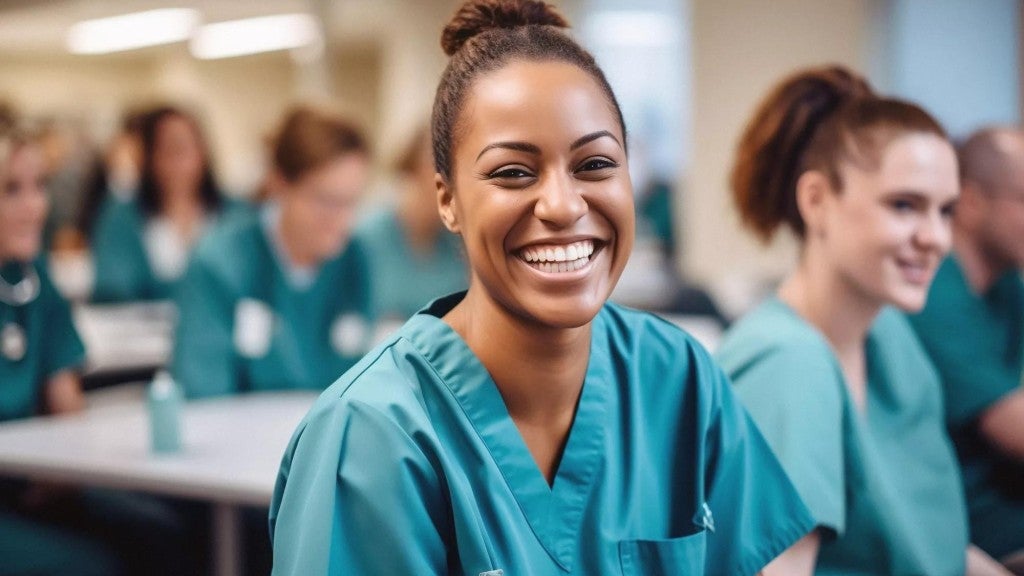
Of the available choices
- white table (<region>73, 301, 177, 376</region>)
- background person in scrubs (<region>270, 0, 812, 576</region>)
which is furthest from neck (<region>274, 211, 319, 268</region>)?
background person in scrubs (<region>270, 0, 812, 576</region>)

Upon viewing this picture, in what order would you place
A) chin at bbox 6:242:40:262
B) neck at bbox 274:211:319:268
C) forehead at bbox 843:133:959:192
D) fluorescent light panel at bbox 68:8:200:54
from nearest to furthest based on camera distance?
forehead at bbox 843:133:959:192, chin at bbox 6:242:40:262, neck at bbox 274:211:319:268, fluorescent light panel at bbox 68:8:200:54

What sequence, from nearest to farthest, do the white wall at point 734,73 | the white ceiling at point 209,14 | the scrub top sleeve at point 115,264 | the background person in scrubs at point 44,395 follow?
the background person in scrubs at point 44,395, the scrub top sleeve at point 115,264, the white wall at point 734,73, the white ceiling at point 209,14

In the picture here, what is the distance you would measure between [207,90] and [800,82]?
9.69 metres

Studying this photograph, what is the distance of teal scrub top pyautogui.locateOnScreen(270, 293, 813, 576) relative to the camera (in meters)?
0.99

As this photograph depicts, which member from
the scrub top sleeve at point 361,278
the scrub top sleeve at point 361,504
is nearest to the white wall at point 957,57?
the scrub top sleeve at point 361,278

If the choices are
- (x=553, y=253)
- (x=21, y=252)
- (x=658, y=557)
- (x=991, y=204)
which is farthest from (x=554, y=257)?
(x=21, y=252)

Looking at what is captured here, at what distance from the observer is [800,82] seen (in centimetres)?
170

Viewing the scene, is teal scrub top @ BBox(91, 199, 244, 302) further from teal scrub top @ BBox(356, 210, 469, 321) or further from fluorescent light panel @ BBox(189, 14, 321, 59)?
fluorescent light panel @ BBox(189, 14, 321, 59)

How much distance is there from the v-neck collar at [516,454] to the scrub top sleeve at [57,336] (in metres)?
1.59

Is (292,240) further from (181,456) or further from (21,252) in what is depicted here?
(181,456)

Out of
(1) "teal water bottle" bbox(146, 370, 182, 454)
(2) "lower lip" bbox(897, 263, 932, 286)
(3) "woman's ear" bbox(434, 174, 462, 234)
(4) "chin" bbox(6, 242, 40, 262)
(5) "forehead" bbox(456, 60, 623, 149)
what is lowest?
(1) "teal water bottle" bbox(146, 370, 182, 454)

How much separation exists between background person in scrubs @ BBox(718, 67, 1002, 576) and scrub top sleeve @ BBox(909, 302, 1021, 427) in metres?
0.15

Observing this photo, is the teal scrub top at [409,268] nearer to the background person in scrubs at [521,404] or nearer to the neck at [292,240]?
the neck at [292,240]

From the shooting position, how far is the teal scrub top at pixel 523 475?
3.24ft
